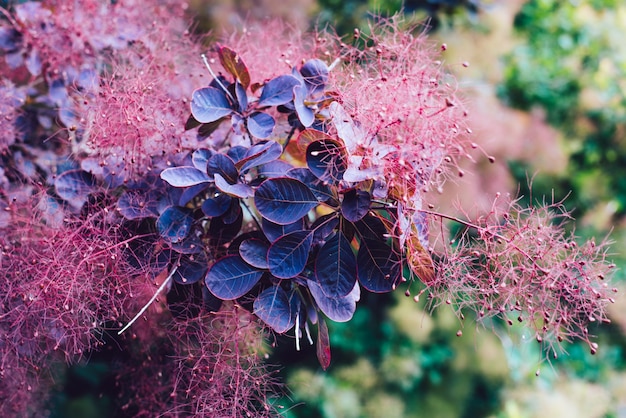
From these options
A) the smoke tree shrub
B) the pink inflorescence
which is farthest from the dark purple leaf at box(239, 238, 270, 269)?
the pink inflorescence

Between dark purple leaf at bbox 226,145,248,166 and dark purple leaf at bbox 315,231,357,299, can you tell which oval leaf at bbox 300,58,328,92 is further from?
dark purple leaf at bbox 315,231,357,299

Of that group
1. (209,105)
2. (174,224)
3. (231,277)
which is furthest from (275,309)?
(209,105)

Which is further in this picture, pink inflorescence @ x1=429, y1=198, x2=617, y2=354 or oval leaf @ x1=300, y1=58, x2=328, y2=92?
oval leaf @ x1=300, y1=58, x2=328, y2=92

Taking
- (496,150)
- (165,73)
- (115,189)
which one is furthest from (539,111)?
(115,189)

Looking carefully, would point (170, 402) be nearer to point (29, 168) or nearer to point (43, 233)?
point (43, 233)

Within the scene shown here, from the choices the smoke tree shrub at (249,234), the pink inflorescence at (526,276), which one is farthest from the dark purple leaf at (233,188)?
the pink inflorescence at (526,276)

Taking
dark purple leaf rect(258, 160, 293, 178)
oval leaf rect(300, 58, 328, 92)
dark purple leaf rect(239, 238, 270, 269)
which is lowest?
dark purple leaf rect(239, 238, 270, 269)

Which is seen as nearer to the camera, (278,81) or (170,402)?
(278,81)
